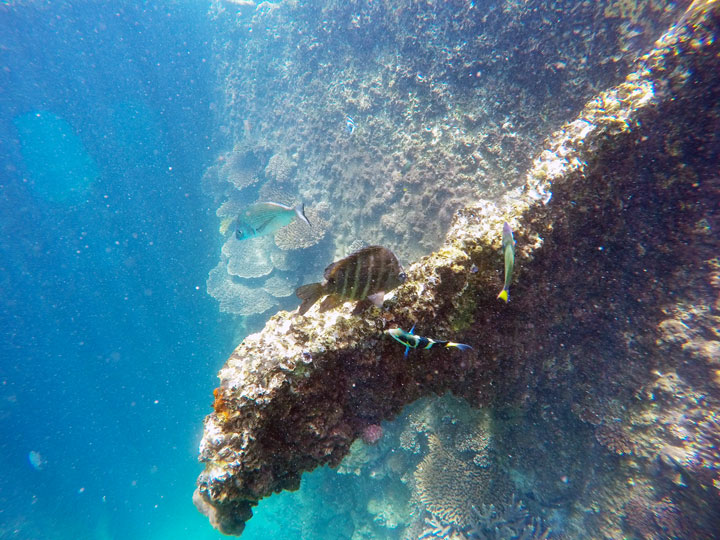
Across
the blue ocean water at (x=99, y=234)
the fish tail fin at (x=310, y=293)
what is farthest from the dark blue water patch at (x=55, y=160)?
the fish tail fin at (x=310, y=293)

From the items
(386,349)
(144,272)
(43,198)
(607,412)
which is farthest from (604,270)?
(43,198)

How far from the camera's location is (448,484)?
4797mm

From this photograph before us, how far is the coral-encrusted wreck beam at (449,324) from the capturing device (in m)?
1.84

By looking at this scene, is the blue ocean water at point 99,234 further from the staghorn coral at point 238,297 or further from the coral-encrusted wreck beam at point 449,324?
the coral-encrusted wreck beam at point 449,324

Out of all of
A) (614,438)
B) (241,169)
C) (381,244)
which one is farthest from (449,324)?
(241,169)

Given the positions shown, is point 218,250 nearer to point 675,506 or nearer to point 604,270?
point 604,270

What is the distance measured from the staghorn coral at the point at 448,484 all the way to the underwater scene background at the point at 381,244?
0.04 m

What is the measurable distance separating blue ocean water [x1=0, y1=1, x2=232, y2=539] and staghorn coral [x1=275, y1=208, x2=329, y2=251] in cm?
614

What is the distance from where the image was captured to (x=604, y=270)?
315 centimetres

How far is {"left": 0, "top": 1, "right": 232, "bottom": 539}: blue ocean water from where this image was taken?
13539 mm

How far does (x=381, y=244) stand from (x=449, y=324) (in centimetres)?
477

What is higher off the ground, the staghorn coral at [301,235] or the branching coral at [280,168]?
the branching coral at [280,168]

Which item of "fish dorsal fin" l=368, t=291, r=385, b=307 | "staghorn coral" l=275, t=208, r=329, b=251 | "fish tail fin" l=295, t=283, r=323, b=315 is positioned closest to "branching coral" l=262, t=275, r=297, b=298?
"staghorn coral" l=275, t=208, r=329, b=251

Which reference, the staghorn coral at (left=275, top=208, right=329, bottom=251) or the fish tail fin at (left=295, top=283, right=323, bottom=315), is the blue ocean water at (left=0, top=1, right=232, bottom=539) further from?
the fish tail fin at (left=295, top=283, right=323, bottom=315)
